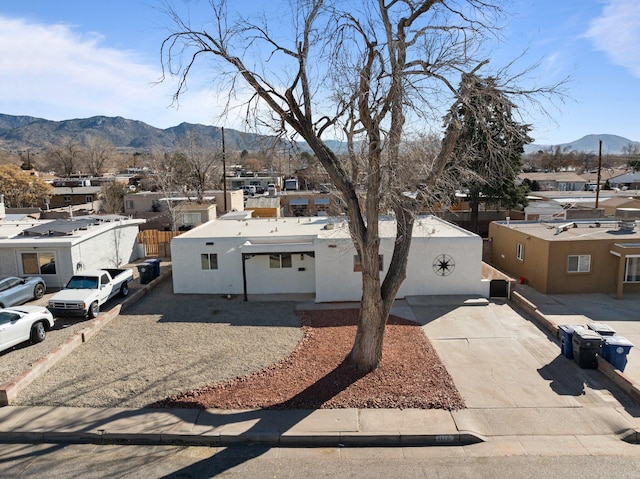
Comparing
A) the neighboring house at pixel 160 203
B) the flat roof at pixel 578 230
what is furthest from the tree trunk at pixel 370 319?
the neighboring house at pixel 160 203

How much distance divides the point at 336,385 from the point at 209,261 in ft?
32.3

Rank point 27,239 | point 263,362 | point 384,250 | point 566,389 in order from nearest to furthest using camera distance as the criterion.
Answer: point 566,389 < point 263,362 < point 384,250 < point 27,239

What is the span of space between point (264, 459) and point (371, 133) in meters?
6.66

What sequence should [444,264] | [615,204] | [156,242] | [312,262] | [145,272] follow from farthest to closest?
[615,204], [156,242], [145,272], [312,262], [444,264]

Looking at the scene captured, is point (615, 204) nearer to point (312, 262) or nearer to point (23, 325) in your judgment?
point (312, 262)

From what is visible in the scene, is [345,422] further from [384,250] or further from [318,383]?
[384,250]

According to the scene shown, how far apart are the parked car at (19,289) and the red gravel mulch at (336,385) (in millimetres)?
10002

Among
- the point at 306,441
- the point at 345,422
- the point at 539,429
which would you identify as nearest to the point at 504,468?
the point at 539,429

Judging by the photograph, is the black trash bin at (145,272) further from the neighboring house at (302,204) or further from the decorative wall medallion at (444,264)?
the neighboring house at (302,204)

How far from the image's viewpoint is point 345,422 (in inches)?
340

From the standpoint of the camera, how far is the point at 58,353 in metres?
11.5

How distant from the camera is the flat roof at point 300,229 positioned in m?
17.7

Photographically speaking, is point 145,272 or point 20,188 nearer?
point 145,272

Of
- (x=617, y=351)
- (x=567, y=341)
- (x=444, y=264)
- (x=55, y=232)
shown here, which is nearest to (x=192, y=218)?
(x=55, y=232)
